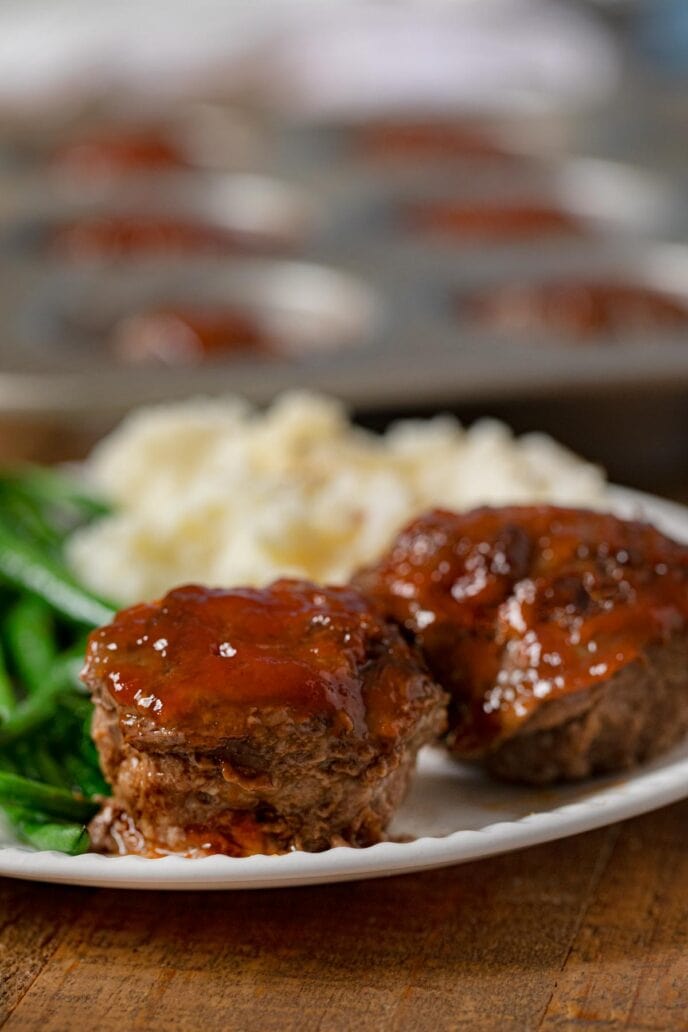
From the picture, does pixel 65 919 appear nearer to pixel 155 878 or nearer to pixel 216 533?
pixel 155 878

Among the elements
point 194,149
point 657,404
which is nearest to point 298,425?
point 657,404

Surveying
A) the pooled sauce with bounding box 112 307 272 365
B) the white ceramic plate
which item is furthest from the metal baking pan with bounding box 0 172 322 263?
the white ceramic plate

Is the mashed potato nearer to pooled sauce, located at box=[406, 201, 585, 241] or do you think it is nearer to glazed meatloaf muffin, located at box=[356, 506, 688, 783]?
glazed meatloaf muffin, located at box=[356, 506, 688, 783]

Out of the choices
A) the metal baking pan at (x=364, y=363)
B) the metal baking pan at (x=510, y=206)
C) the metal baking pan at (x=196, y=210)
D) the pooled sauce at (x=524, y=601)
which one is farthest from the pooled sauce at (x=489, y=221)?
the pooled sauce at (x=524, y=601)

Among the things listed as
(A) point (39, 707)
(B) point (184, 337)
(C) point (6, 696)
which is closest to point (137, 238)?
(B) point (184, 337)

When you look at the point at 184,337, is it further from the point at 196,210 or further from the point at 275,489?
the point at 275,489
